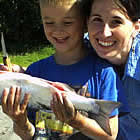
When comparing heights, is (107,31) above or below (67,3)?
below

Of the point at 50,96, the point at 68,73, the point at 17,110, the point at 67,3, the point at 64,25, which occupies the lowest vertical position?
the point at 17,110

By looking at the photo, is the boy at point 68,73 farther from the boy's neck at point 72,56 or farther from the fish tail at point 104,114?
the fish tail at point 104,114

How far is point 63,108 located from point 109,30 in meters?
0.66

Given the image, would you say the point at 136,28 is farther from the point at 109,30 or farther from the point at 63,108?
the point at 63,108

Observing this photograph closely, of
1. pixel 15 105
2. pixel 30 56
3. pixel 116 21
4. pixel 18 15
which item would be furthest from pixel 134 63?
pixel 18 15

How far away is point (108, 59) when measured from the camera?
2.27 meters

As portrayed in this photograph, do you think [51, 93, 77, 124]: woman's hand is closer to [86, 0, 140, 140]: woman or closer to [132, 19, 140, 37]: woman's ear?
[86, 0, 140, 140]: woman

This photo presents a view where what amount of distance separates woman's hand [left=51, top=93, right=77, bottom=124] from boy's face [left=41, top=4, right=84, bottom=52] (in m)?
0.47

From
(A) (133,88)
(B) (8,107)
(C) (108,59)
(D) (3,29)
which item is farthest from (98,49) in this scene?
(D) (3,29)

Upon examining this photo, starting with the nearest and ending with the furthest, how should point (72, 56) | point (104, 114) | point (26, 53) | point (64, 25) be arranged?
point (104, 114)
point (64, 25)
point (72, 56)
point (26, 53)

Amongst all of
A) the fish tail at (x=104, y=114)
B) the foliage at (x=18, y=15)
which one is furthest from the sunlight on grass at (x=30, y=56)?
the fish tail at (x=104, y=114)

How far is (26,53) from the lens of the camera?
12.0m

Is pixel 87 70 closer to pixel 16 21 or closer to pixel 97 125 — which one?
pixel 97 125

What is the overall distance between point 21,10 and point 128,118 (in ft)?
42.3
